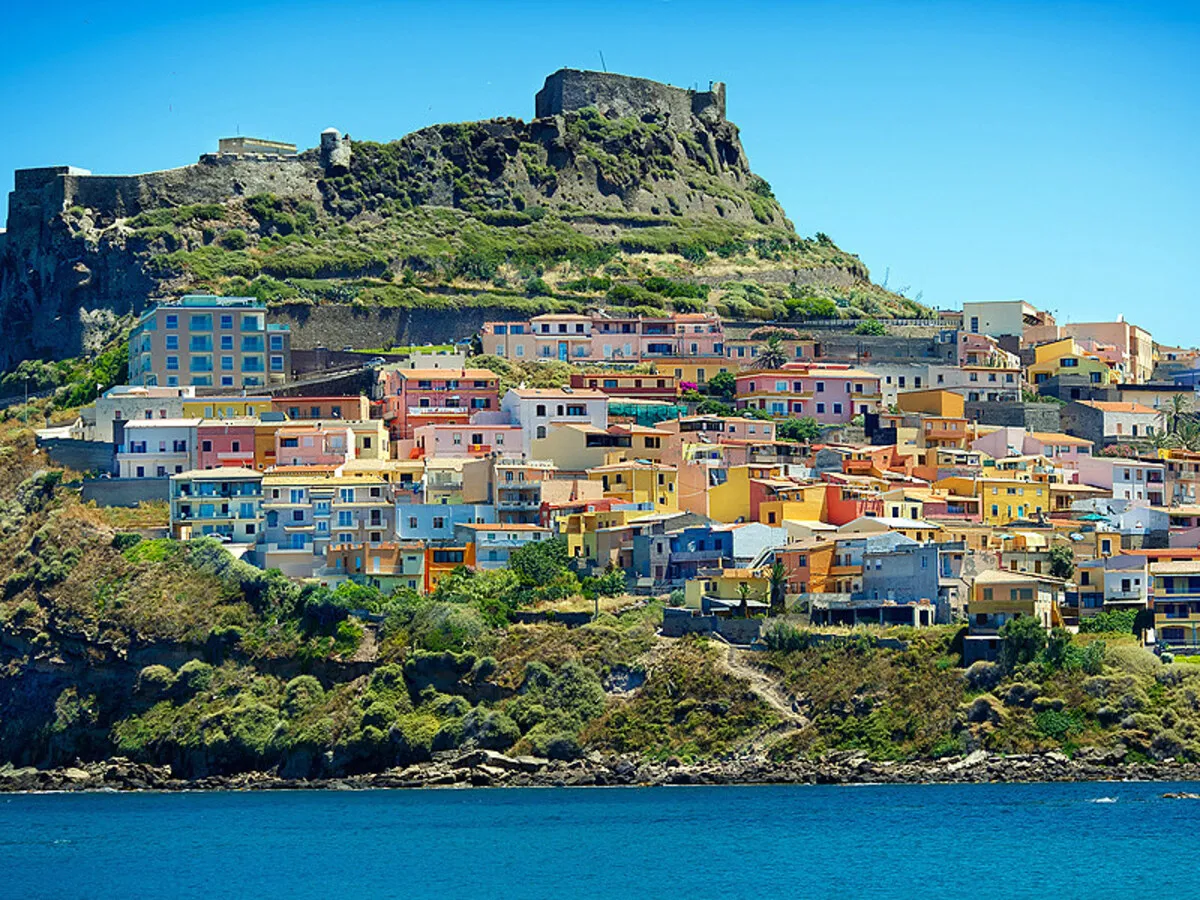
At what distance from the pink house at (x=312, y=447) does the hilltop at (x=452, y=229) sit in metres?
14.1

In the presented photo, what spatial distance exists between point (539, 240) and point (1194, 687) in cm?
4445

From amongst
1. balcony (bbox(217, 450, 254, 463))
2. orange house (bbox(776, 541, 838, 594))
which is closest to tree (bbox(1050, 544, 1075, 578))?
orange house (bbox(776, 541, 838, 594))

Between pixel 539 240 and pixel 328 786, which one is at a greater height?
pixel 539 240

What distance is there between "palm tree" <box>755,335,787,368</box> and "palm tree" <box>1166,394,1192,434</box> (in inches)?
517

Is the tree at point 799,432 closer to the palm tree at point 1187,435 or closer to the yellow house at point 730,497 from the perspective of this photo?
the yellow house at point 730,497

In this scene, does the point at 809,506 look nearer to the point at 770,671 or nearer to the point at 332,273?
the point at 770,671

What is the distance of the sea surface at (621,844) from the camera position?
49281 mm

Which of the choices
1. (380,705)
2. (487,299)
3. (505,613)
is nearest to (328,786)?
(380,705)

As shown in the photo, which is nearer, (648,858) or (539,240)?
(648,858)

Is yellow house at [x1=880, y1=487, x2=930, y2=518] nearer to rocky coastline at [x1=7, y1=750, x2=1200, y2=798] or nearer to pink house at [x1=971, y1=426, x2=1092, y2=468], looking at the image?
pink house at [x1=971, y1=426, x2=1092, y2=468]

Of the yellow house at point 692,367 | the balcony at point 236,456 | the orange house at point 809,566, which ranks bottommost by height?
the orange house at point 809,566

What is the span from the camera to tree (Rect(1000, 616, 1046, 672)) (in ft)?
196

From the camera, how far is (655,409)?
3164 inches

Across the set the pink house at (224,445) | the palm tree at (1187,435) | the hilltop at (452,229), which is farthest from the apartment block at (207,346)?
the palm tree at (1187,435)
